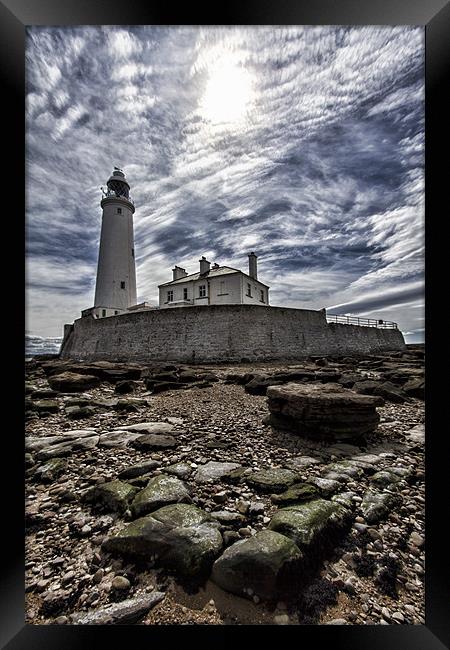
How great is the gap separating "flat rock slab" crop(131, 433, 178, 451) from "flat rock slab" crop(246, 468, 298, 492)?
4.45 ft

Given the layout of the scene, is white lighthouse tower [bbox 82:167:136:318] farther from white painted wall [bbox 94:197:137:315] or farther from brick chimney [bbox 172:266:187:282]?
brick chimney [bbox 172:266:187:282]

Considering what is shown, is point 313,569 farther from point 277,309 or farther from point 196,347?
point 277,309

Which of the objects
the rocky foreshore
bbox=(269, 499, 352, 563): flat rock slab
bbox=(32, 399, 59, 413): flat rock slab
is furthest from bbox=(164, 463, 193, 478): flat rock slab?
bbox=(32, 399, 59, 413): flat rock slab

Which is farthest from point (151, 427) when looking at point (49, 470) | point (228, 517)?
point (228, 517)

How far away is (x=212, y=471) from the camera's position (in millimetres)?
2846

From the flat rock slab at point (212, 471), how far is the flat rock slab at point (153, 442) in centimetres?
76

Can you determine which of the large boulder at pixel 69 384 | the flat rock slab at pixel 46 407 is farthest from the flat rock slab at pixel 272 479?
the large boulder at pixel 69 384

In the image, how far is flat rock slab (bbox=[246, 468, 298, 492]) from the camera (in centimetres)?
251

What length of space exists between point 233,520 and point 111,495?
117cm

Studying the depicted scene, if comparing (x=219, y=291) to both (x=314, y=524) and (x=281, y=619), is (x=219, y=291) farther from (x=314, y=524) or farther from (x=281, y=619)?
(x=281, y=619)

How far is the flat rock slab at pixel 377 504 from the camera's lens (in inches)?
84.5

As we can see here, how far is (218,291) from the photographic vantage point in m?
25.4

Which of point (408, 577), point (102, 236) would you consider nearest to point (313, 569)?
point (408, 577)
